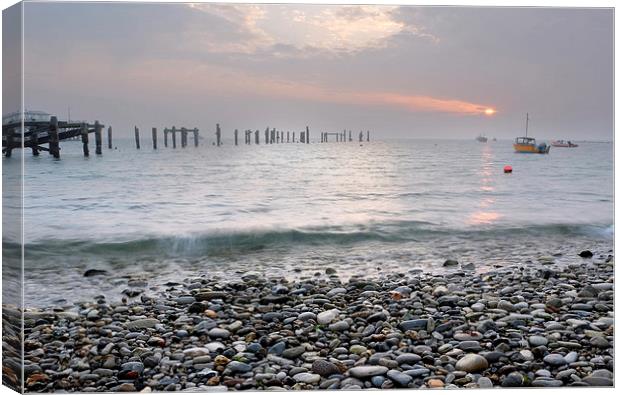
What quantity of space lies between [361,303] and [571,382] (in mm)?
1460

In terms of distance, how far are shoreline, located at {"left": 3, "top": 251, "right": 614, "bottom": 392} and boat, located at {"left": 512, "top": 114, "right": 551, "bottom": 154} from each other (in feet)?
3.61

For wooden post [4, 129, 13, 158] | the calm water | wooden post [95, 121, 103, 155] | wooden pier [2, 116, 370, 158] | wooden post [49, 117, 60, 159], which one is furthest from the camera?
the calm water

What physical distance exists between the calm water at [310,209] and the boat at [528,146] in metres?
0.07

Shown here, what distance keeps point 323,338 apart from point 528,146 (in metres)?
2.28

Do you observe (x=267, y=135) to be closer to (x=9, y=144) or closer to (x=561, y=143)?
(x=9, y=144)

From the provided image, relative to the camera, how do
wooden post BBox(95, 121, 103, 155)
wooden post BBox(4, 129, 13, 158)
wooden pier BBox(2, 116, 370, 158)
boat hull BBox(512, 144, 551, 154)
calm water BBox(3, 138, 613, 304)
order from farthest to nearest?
1. boat hull BBox(512, 144, 551, 154)
2. calm water BBox(3, 138, 613, 304)
3. wooden post BBox(95, 121, 103, 155)
4. wooden pier BBox(2, 116, 370, 158)
5. wooden post BBox(4, 129, 13, 158)

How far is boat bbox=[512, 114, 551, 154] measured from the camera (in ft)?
15.4

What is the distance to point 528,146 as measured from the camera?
4.80 meters

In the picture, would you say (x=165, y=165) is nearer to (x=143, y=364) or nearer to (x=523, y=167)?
(x=143, y=364)

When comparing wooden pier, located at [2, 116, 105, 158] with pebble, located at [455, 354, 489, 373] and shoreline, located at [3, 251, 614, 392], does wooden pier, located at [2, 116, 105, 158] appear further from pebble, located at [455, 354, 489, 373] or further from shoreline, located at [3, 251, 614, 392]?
pebble, located at [455, 354, 489, 373]

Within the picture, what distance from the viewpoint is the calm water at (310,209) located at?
4.61 metres

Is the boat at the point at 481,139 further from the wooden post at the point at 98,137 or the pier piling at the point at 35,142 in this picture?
the pier piling at the point at 35,142

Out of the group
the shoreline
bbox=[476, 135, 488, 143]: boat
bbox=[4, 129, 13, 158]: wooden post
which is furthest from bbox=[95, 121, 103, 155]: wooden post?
bbox=[476, 135, 488, 143]: boat

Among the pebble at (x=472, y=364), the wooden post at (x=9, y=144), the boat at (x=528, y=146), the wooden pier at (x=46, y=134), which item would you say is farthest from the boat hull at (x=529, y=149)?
the wooden post at (x=9, y=144)
